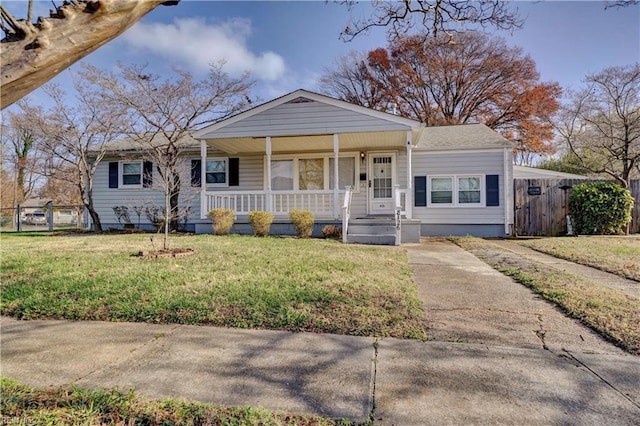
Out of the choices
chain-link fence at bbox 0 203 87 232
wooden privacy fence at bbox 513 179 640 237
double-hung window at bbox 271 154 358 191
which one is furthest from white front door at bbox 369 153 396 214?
chain-link fence at bbox 0 203 87 232

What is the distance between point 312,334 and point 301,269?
2.34m

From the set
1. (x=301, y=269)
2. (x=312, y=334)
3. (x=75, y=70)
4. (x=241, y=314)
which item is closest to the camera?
(x=312, y=334)

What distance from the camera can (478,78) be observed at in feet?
76.0

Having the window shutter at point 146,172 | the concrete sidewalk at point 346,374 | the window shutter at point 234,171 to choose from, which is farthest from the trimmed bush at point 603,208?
the window shutter at point 146,172

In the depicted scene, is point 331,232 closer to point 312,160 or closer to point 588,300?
point 312,160

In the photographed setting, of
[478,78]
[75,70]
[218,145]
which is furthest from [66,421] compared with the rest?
[478,78]

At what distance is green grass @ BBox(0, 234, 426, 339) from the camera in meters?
3.50

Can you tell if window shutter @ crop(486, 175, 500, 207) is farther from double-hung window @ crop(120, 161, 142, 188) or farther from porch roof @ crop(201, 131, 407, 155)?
double-hung window @ crop(120, 161, 142, 188)

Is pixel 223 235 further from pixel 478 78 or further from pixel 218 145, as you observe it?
pixel 478 78

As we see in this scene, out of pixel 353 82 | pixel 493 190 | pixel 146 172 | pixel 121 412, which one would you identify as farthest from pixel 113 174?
pixel 353 82

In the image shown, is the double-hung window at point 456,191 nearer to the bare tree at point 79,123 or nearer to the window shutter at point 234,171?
the window shutter at point 234,171

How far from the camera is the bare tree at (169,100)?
39.8 feet

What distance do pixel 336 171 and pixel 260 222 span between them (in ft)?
9.18

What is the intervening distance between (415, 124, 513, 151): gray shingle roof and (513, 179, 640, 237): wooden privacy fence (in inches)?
66.3
